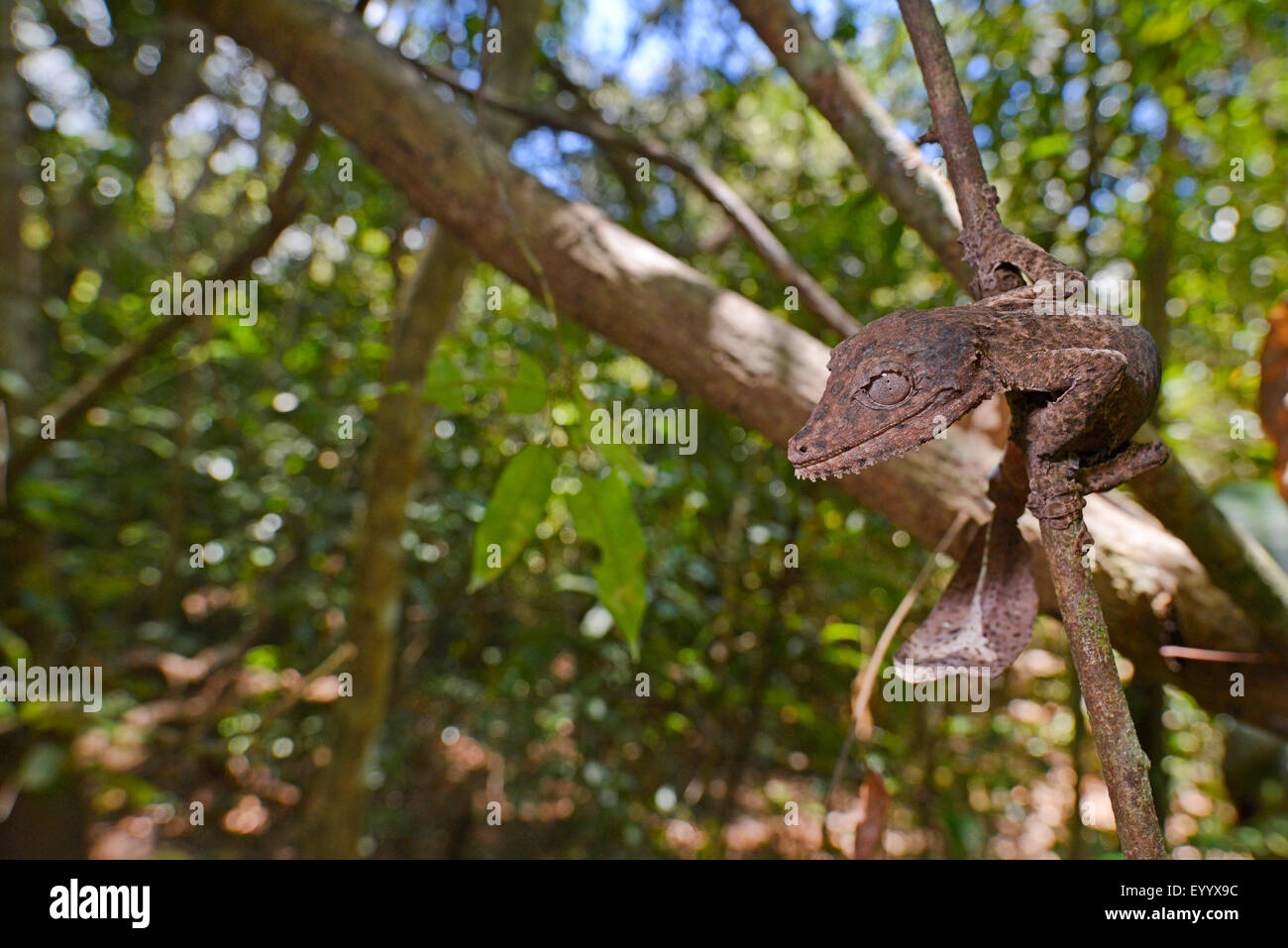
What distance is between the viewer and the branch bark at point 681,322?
0.98m

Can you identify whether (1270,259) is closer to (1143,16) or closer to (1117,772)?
(1143,16)

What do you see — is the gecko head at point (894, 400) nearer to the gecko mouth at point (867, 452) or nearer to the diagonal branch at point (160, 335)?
the gecko mouth at point (867, 452)

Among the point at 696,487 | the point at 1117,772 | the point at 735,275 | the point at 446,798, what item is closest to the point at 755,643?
the point at 696,487

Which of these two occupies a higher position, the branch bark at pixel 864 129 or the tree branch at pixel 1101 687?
the branch bark at pixel 864 129

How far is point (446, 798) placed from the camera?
2939 millimetres

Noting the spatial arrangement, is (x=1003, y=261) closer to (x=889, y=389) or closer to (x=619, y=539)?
(x=889, y=389)

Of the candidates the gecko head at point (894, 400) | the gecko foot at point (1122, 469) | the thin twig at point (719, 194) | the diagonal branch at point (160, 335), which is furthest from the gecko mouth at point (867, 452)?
the diagonal branch at point (160, 335)

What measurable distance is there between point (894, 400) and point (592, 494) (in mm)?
530

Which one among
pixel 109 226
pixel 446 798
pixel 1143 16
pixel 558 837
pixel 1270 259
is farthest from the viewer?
pixel 109 226

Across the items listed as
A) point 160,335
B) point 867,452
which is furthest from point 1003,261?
point 160,335

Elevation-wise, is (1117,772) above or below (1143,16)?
below

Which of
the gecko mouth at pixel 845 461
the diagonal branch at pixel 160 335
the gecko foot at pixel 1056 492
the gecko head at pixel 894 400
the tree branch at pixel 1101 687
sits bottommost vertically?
the tree branch at pixel 1101 687

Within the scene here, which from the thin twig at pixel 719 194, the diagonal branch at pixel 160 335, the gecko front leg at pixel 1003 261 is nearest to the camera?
the gecko front leg at pixel 1003 261
